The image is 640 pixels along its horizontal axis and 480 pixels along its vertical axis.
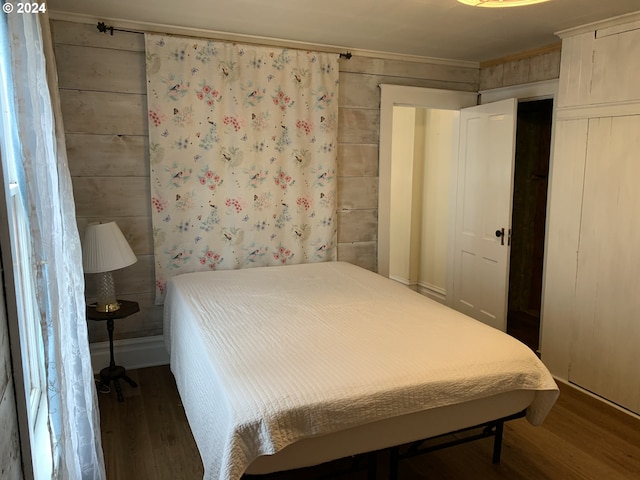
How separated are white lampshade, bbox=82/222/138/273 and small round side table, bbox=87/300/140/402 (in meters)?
0.28

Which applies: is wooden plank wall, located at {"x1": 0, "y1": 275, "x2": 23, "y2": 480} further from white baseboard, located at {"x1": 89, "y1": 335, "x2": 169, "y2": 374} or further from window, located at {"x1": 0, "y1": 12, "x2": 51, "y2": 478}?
white baseboard, located at {"x1": 89, "y1": 335, "x2": 169, "y2": 374}

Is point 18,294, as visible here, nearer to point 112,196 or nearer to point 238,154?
point 112,196

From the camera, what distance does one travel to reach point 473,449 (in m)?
2.53

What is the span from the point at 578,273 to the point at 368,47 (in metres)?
2.20

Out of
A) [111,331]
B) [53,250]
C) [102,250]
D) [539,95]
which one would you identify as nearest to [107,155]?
[102,250]

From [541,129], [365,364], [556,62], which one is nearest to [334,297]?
[365,364]

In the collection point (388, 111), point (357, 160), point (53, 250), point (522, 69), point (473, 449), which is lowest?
point (473, 449)

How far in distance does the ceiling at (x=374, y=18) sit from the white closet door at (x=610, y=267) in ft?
2.34

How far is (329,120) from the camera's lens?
3717mm

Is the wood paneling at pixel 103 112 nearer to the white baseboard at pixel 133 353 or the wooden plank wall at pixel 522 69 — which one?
the white baseboard at pixel 133 353

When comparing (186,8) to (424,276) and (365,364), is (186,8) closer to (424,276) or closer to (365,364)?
(365,364)

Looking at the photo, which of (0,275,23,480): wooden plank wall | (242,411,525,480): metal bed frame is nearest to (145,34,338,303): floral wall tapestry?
(242,411,525,480): metal bed frame

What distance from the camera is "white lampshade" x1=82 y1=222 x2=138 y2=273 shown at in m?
2.82

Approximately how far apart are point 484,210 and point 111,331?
9.60 ft
